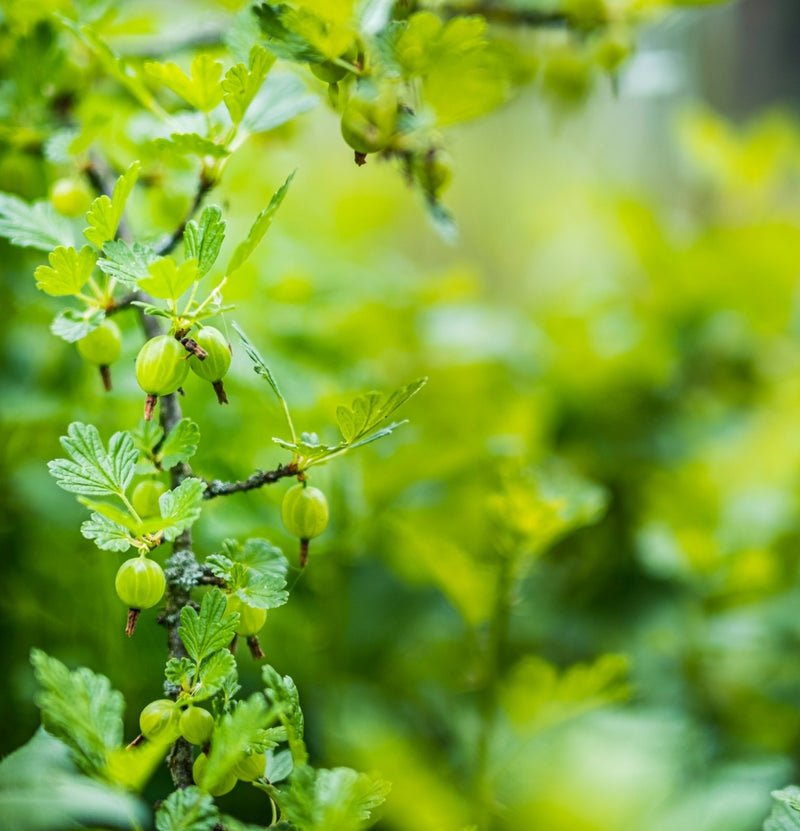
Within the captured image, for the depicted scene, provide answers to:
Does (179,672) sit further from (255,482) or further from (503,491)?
(503,491)

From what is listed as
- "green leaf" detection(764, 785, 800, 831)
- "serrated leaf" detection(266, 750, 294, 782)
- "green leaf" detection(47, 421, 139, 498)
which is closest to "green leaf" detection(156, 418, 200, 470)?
"green leaf" detection(47, 421, 139, 498)

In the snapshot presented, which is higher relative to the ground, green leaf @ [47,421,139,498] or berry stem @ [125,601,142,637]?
green leaf @ [47,421,139,498]

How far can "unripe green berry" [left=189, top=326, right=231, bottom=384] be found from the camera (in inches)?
10.9

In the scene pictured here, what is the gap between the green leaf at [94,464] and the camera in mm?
Result: 276

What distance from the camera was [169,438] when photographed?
283 mm

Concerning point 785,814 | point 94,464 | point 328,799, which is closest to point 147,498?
point 94,464

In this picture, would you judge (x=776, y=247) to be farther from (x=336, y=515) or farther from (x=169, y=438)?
(x=169, y=438)

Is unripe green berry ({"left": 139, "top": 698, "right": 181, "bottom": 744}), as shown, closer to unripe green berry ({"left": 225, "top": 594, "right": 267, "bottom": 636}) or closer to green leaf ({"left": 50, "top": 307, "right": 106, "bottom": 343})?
unripe green berry ({"left": 225, "top": 594, "right": 267, "bottom": 636})

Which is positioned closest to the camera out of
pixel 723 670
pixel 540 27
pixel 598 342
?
pixel 540 27

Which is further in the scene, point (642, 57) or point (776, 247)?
point (776, 247)

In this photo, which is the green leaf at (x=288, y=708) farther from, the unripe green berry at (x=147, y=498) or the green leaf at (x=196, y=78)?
the green leaf at (x=196, y=78)

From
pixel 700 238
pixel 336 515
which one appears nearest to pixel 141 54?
pixel 336 515

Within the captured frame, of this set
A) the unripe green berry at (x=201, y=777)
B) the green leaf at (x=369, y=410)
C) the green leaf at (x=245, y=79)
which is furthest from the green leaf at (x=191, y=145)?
the unripe green berry at (x=201, y=777)

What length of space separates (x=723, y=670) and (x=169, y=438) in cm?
66
